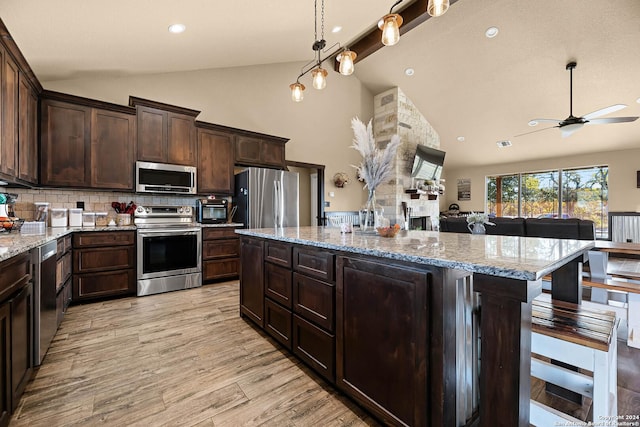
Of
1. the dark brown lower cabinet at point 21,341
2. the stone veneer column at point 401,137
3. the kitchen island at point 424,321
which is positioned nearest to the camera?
the kitchen island at point 424,321

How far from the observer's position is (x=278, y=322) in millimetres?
2211

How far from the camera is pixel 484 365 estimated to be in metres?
0.98

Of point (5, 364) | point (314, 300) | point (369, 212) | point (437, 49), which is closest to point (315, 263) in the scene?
point (314, 300)

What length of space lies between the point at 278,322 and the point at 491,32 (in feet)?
17.7

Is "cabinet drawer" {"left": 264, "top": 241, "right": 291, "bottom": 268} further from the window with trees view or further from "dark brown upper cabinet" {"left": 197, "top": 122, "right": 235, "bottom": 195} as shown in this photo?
the window with trees view

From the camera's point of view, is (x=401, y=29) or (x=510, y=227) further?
(x=401, y=29)

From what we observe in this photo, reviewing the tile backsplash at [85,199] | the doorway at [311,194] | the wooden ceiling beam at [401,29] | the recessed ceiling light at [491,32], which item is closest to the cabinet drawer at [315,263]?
the tile backsplash at [85,199]

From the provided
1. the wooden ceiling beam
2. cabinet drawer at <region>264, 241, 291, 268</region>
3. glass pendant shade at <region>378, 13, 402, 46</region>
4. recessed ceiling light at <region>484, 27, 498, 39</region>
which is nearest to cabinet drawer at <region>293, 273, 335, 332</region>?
cabinet drawer at <region>264, 241, 291, 268</region>

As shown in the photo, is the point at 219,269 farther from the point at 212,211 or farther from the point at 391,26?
the point at 391,26

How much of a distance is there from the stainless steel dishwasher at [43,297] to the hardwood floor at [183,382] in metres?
0.17

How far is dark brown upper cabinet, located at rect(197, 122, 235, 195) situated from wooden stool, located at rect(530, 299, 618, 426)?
13.5 feet

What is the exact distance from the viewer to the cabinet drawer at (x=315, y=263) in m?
1.65

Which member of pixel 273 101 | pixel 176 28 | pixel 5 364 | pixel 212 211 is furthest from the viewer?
pixel 273 101

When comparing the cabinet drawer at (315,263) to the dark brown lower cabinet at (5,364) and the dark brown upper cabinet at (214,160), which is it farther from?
the dark brown upper cabinet at (214,160)
